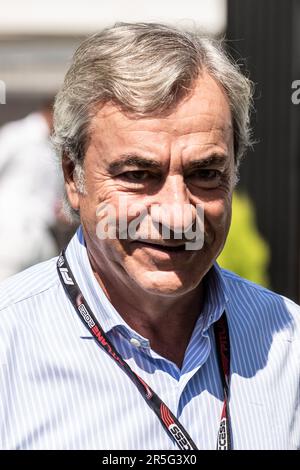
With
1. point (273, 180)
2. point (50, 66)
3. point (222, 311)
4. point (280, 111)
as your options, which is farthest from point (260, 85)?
point (222, 311)

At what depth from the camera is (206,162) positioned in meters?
2.51

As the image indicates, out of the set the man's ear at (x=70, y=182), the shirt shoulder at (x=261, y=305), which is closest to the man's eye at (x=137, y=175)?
the man's ear at (x=70, y=182)

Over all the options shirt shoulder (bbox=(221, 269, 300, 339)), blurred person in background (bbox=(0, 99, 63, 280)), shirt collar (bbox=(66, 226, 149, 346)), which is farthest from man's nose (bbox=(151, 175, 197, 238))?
blurred person in background (bbox=(0, 99, 63, 280))

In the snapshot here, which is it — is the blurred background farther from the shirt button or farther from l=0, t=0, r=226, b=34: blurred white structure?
the shirt button

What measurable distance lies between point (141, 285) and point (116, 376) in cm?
24

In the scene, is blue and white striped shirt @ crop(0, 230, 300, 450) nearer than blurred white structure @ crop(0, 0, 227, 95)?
Yes

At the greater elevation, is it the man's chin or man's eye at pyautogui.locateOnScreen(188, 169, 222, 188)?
man's eye at pyautogui.locateOnScreen(188, 169, 222, 188)

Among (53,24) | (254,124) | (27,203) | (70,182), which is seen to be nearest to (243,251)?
(254,124)

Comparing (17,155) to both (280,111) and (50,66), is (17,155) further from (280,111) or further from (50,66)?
(280,111)

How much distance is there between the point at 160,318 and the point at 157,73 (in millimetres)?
662

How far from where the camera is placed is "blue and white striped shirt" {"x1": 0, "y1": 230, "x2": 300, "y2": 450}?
7.88 ft

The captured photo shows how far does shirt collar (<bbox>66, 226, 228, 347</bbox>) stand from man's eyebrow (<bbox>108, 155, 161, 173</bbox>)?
0.29 metres

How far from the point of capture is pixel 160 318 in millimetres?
2646

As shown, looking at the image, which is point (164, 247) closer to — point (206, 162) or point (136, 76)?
point (206, 162)
